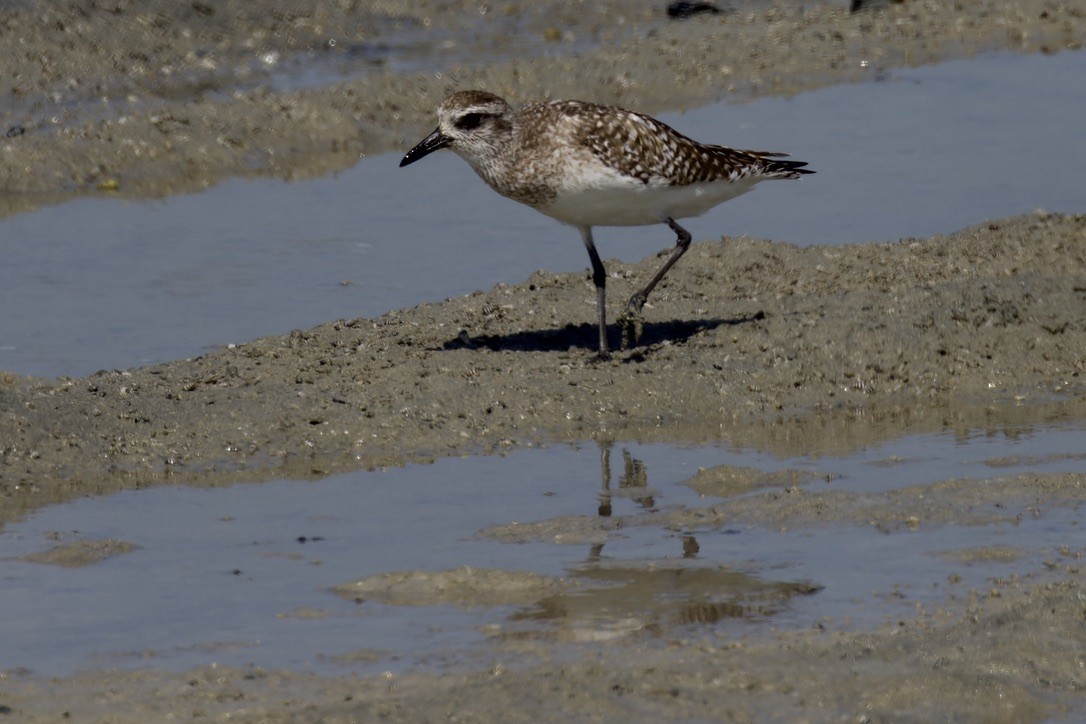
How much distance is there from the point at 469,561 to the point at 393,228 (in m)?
5.97

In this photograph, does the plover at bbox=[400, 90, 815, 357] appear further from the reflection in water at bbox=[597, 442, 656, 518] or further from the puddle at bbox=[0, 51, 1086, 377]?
the puddle at bbox=[0, 51, 1086, 377]

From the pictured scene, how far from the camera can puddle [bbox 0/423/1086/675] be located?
5.73 meters

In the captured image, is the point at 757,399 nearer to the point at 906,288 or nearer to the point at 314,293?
the point at 906,288

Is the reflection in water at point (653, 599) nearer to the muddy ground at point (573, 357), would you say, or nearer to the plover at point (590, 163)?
the muddy ground at point (573, 357)

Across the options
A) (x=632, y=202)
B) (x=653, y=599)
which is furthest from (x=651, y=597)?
(x=632, y=202)

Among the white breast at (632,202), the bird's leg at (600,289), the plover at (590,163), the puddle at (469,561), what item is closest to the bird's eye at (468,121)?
the plover at (590,163)

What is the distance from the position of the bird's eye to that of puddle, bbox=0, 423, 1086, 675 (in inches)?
88.9

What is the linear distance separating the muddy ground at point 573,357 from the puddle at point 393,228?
511 millimetres

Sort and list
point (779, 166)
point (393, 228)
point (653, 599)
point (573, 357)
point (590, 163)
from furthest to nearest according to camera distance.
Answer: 1. point (393, 228)
2. point (779, 166)
3. point (573, 357)
4. point (590, 163)
5. point (653, 599)

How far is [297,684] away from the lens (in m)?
5.29

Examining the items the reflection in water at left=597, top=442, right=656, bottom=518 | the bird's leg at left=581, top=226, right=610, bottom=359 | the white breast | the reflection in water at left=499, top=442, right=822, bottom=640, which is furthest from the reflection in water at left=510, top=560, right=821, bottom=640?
the white breast

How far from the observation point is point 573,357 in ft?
30.5

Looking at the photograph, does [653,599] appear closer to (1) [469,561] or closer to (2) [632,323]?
(1) [469,561]

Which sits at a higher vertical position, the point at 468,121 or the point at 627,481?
the point at 468,121
